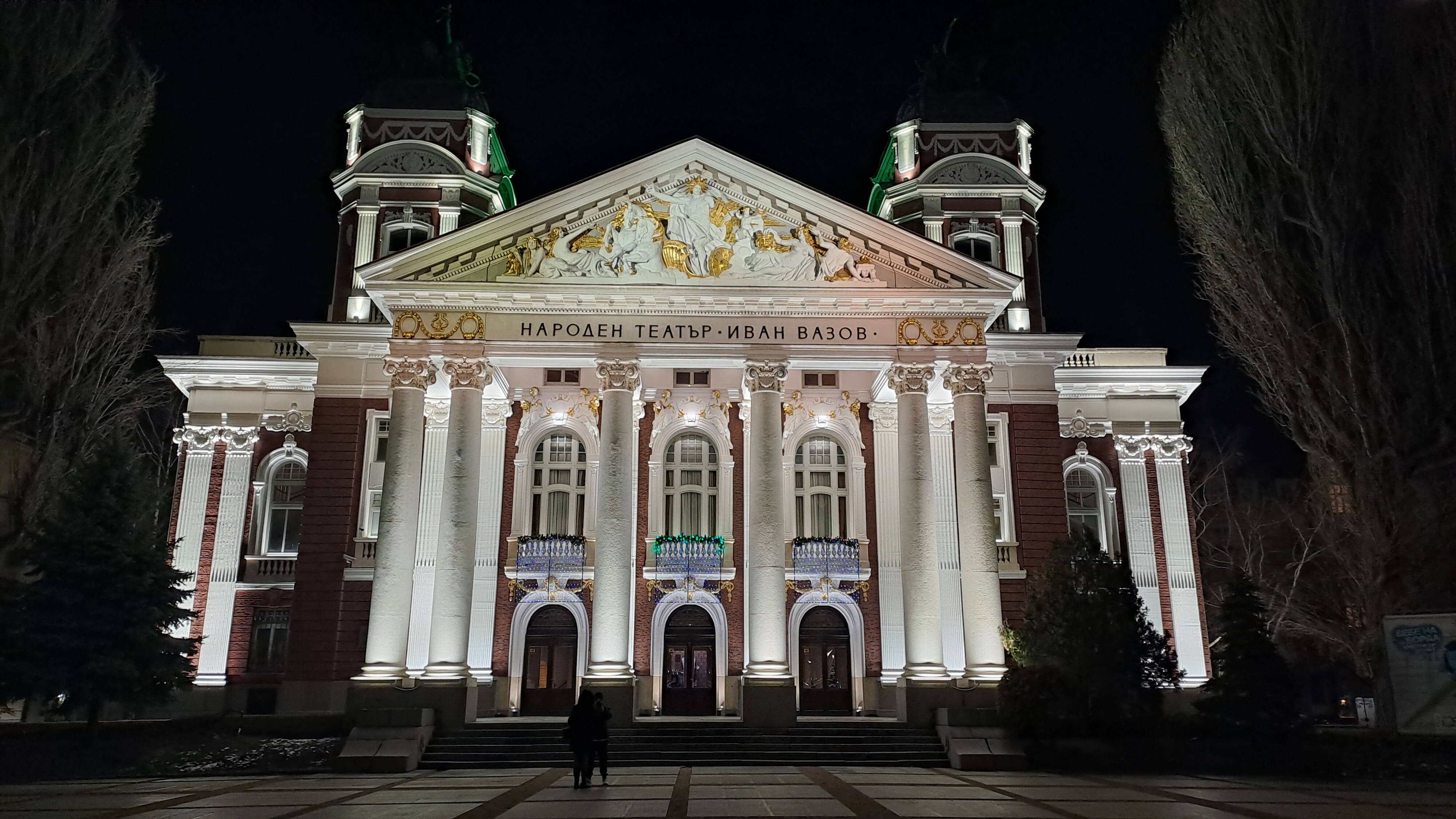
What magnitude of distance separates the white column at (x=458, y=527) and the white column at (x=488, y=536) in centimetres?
145

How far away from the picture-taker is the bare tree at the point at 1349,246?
2216 centimetres

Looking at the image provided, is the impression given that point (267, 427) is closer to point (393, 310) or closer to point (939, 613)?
point (393, 310)

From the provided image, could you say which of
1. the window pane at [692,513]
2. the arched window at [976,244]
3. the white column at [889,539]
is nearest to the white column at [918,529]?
the white column at [889,539]

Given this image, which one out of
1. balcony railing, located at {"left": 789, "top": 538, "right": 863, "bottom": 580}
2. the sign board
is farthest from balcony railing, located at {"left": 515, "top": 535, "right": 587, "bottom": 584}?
the sign board

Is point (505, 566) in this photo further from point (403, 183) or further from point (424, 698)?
point (403, 183)

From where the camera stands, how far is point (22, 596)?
2244cm

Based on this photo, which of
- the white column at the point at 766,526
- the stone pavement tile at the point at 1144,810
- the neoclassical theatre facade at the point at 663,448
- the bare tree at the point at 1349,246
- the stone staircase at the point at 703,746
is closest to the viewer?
the stone pavement tile at the point at 1144,810

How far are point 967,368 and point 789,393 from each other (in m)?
6.34

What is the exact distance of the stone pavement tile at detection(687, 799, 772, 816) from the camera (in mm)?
14102

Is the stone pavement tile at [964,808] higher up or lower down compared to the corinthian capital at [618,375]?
lower down

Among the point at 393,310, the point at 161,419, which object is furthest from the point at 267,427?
the point at 161,419

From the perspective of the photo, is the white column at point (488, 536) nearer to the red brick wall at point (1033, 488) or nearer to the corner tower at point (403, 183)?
the corner tower at point (403, 183)

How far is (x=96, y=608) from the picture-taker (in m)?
22.4

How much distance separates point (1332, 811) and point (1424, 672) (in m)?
7.57
